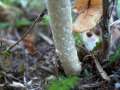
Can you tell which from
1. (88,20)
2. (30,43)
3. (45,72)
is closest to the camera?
(88,20)

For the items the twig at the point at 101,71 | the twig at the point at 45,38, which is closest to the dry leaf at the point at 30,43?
the twig at the point at 45,38

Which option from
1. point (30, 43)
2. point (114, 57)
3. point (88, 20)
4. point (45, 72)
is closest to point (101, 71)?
point (114, 57)

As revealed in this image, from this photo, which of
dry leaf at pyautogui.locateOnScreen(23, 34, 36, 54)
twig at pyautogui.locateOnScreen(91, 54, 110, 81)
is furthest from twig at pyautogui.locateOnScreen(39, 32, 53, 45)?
twig at pyautogui.locateOnScreen(91, 54, 110, 81)

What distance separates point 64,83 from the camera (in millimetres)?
1333

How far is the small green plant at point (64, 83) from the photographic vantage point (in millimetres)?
1318

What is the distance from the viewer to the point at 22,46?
2.29 m

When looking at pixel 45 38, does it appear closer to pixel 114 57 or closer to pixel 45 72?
pixel 45 72

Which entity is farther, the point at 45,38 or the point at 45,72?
the point at 45,38

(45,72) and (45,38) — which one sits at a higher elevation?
(45,38)

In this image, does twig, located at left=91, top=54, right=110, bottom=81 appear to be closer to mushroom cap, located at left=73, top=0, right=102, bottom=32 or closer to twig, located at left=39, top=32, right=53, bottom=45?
mushroom cap, located at left=73, top=0, right=102, bottom=32

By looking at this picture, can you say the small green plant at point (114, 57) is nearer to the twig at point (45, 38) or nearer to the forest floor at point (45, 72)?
the forest floor at point (45, 72)

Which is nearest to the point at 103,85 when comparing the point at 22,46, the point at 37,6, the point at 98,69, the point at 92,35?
the point at 98,69

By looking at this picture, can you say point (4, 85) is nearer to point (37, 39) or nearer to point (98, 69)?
point (98, 69)

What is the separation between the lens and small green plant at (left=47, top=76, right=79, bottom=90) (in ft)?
4.33
